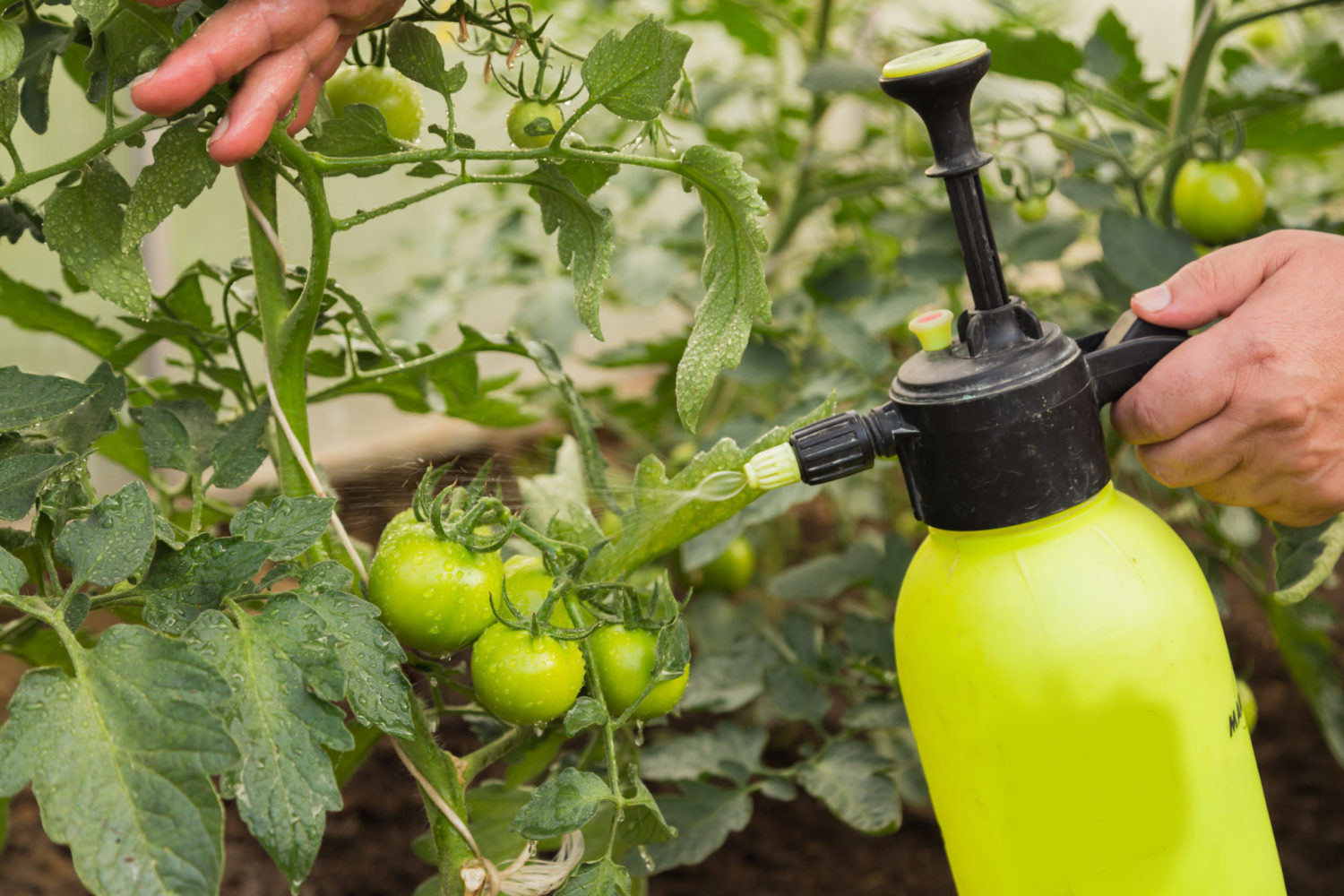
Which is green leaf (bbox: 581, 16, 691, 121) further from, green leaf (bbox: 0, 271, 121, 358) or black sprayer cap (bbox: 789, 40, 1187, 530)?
green leaf (bbox: 0, 271, 121, 358)

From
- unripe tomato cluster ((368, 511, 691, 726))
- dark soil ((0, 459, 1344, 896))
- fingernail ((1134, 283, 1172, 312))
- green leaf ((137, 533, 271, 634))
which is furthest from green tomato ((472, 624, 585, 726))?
dark soil ((0, 459, 1344, 896))

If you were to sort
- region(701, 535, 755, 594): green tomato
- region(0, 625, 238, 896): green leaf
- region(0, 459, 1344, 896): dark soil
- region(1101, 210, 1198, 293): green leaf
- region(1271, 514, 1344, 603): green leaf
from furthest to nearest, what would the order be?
1. region(701, 535, 755, 594): green tomato
2. region(0, 459, 1344, 896): dark soil
3. region(1101, 210, 1198, 293): green leaf
4. region(1271, 514, 1344, 603): green leaf
5. region(0, 625, 238, 896): green leaf

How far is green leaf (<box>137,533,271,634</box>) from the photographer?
39 centimetres

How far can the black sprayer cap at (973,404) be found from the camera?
0.43 metres

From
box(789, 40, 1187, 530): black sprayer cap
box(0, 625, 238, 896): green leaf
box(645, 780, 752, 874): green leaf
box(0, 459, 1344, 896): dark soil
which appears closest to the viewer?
box(0, 625, 238, 896): green leaf

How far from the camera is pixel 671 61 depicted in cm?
43

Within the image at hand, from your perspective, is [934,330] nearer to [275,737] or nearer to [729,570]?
[275,737]

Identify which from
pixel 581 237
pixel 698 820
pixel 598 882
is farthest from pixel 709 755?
pixel 581 237

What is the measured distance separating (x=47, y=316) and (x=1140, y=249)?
767 millimetres

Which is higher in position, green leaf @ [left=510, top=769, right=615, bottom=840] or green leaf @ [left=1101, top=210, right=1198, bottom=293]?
green leaf @ [left=510, top=769, right=615, bottom=840]

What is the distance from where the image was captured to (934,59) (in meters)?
0.42

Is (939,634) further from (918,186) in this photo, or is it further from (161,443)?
(918,186)

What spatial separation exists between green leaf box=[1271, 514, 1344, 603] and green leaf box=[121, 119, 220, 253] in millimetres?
557

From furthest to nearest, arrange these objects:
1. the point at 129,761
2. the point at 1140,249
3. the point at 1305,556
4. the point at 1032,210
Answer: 1. the point at 1032,210
2. the point at 1140,249
3. the point at 1305,556
4. the point at 129,761
